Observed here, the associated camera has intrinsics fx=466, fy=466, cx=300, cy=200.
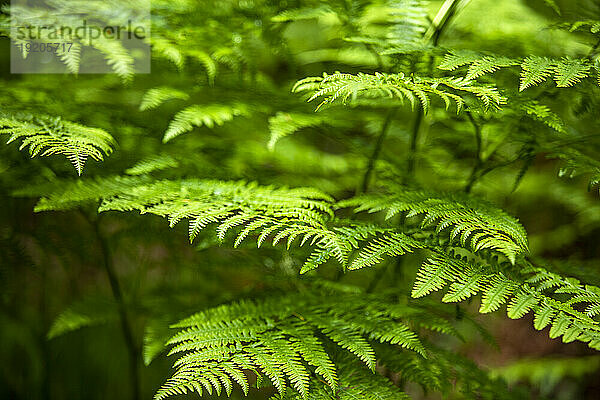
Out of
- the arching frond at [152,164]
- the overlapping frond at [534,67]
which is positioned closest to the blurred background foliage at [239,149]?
the arching frond at [152,164]

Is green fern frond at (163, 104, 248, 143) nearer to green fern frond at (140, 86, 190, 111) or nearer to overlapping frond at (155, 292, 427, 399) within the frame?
green fern frond at (140, 86, 190, 111)

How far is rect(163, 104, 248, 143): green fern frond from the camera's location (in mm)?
955

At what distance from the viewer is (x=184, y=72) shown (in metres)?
1.20

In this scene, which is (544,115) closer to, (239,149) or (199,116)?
(199,116)

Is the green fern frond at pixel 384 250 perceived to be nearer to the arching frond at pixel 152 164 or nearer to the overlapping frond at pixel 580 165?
the overlapping frond at pixel 580 165

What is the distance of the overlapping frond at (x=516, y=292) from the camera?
2.20 feet

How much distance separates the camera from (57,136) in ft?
2.64

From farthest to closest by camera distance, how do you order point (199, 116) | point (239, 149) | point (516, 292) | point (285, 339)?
point (239, 149)
point (199, 116)
point (285, 339)
point (516, 292)

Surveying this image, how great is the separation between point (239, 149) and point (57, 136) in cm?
57

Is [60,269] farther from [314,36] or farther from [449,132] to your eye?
[449,132]

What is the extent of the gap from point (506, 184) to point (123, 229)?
1197 millimetres

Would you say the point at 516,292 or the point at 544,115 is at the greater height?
the point at 544,115

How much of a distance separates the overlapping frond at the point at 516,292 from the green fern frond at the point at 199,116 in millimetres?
519

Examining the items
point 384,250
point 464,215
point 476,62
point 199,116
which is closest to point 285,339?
point 384,250
